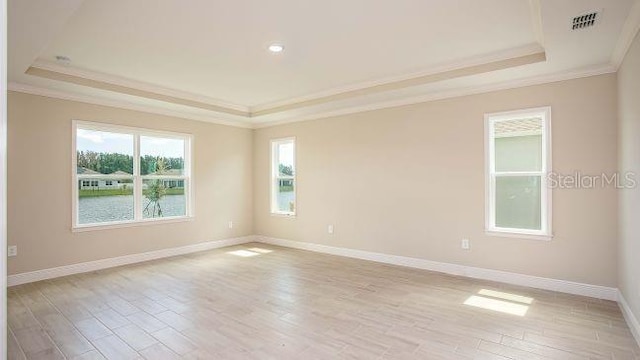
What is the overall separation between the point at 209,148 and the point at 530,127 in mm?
5083

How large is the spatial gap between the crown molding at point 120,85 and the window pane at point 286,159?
1.27 metres

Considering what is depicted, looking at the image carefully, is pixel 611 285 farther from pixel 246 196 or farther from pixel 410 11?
pixel 246 196

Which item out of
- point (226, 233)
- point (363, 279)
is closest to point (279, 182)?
point (226, 233)

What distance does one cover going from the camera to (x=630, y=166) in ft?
10.1

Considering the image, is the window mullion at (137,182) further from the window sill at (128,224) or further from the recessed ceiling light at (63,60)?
the recessed ceiling light at (63,60)

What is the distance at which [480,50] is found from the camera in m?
3.75

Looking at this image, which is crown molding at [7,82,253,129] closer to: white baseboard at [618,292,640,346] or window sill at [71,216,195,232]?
window sill at [71,216,195,232]

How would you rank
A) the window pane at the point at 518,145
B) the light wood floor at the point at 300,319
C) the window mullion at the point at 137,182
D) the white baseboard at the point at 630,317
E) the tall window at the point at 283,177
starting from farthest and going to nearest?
the tall window at the point at 283,177, the window mullion at the point at 137,182, the window pane at the point at 518,145, the white baseboard at the point at 630,317, the light wood floor at the point at 300,319

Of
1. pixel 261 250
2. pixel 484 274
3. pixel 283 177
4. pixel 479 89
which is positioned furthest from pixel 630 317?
pixel 283 177

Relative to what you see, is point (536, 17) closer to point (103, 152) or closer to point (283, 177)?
point (283, 177)

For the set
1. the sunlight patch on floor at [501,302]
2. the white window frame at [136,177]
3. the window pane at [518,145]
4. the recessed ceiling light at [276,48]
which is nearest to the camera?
the sunlight patch on floor at [501,302]

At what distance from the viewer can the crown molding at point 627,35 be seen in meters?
2.54

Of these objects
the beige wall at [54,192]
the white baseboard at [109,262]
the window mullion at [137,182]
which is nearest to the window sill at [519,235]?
the white baseboard at [109,262]

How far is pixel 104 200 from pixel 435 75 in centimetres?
493
